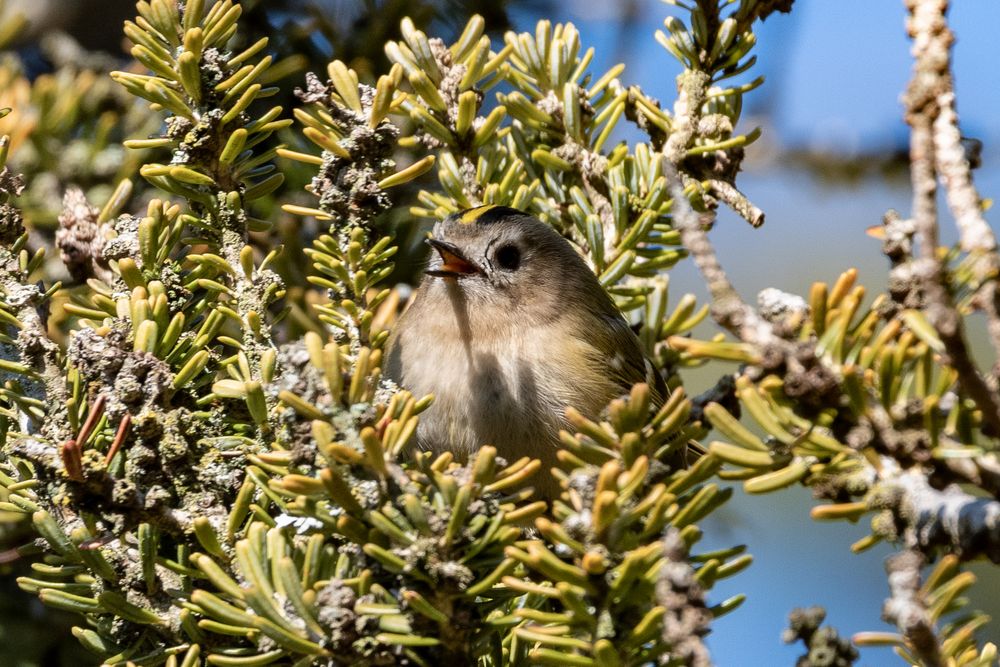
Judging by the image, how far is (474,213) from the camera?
2.06 metres

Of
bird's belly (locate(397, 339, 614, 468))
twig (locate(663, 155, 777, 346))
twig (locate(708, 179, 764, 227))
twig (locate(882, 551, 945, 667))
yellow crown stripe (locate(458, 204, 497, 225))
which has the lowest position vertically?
twig (locate(882, 551, 945, 667))

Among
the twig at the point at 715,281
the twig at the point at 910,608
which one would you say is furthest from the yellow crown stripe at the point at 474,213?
the twig at the point at 910,608

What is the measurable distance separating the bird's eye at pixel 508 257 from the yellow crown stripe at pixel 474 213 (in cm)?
23

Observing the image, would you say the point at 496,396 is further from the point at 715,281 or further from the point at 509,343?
the point at 715,281

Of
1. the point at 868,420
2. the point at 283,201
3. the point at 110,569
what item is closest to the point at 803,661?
the point at 868,420

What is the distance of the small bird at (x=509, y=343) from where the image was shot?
200 cm

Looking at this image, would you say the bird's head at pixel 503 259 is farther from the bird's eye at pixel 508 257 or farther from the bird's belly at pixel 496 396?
the bird's belly at pixel 496 396

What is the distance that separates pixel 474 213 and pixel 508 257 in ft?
1.34

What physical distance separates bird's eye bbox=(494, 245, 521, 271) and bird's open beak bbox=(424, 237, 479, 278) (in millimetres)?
101

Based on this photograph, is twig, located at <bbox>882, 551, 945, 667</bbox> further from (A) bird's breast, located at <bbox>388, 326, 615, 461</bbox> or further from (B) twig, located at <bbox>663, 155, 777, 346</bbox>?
(A) bird's breast, located at <bbox>388, 326, 615, 461</bbox>

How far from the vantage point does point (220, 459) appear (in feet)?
4.25

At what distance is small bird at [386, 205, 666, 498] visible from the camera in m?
2.00

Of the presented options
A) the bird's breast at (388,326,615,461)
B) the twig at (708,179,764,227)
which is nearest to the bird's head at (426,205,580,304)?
the bird's breast at (388,326,615,461)

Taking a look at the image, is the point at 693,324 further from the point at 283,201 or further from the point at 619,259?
the point at 283,201
